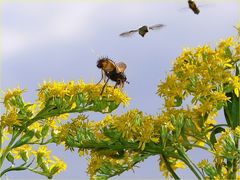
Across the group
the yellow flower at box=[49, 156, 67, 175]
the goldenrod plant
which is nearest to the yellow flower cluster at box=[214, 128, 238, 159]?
the goldenrod plant

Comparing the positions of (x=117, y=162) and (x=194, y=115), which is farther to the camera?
(x=117, y=162)

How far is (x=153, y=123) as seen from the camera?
12422 millimetres

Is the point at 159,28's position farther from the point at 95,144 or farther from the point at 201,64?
the point at 95,144

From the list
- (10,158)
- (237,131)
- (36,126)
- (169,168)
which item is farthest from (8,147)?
(237,131)

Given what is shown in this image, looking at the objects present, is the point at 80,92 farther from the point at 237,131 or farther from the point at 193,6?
the point at 237,131

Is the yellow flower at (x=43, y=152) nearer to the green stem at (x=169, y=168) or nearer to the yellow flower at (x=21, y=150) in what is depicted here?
the yellow flower at (x=21, y=150)

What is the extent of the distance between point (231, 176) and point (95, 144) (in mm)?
2610

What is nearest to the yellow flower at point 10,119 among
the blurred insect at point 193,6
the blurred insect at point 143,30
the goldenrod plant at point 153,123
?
the goldenrod plant at point 153,123

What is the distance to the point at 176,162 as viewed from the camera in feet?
45.1

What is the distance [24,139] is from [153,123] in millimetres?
2891

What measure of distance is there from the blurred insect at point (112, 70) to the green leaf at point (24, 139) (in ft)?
6.24

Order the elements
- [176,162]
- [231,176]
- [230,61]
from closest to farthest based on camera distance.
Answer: [231,176], [230,61], [176,162]

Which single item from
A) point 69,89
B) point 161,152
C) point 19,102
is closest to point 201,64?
point 161,152

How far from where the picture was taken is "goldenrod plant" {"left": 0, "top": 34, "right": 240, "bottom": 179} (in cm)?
1228
